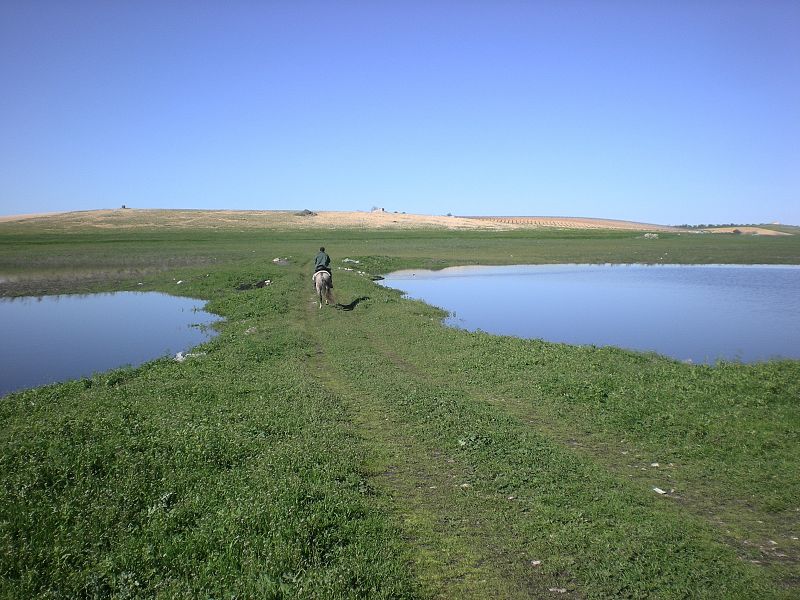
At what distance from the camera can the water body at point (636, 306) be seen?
75.8ft

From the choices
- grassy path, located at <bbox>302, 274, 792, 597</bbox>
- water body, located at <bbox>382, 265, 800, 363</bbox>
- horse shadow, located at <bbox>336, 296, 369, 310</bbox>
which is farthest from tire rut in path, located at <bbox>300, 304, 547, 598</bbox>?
horse shadow, located at <bbox>336, 296, 369, 310</bbox>

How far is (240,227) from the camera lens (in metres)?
115

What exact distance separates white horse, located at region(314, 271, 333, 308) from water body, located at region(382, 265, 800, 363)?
596 cm

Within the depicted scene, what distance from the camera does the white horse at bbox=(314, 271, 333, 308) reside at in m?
26.8

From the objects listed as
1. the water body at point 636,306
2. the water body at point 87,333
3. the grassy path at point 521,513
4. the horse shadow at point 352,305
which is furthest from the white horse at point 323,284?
the grassy path at point 521,513

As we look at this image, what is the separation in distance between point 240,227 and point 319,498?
113 meters

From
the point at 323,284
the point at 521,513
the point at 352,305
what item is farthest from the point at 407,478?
the point at 352,305

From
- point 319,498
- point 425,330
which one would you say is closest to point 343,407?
point 319,498

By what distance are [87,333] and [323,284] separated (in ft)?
35.2

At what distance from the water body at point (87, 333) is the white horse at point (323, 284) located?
513cm

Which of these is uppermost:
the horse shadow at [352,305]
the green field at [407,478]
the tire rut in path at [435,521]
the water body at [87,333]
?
the horse shadow at [352,305]

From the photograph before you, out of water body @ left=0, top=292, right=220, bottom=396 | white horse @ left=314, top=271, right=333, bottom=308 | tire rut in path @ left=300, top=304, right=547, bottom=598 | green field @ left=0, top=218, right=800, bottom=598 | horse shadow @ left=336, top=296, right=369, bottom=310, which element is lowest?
water body @ left=0, top=292, right=220, bottom=396

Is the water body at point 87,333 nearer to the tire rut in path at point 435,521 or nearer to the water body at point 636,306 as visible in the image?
the tire rut in path at point 435,521

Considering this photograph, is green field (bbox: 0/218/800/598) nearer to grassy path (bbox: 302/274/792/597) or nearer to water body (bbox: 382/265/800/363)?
grassy path (bbox: 302/274/792/597)
